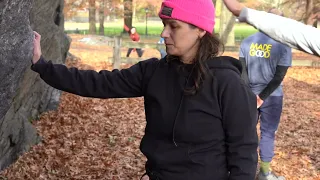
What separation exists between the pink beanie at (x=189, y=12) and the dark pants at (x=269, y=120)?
3559mm

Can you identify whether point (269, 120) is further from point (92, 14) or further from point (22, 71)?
point (92, 14)

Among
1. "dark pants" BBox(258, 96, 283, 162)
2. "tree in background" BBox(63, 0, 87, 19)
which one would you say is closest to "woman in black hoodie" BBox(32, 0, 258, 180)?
"dark pants" BBox(258, 96, 283, 162)

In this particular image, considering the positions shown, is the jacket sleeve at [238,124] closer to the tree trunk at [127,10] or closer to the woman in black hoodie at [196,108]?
the woman in black hoodie at [196,108]

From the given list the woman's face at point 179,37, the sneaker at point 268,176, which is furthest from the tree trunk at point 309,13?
the woman's face at point 179,37

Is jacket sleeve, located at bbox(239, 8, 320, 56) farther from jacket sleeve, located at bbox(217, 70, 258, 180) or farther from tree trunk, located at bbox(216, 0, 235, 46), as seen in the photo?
tree trunk, located at bbox(216, 0, 235, 46)

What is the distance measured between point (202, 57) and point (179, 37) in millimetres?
172

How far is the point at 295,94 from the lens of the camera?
14.1m

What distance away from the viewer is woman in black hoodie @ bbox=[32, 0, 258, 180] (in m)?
2.33

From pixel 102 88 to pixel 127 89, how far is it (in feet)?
0.52

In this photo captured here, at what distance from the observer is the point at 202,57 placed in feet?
7.86

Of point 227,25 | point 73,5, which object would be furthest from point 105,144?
point 73,5

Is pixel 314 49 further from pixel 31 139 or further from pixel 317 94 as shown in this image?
pixel 317 94

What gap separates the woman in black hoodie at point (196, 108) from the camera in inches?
91.9

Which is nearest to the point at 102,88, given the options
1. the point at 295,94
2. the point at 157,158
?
the point at 157,158
